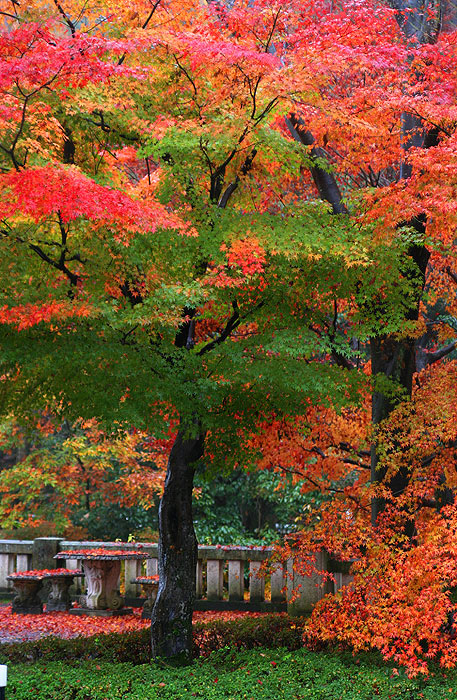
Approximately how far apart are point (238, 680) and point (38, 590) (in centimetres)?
676

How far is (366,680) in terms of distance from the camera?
8.49m

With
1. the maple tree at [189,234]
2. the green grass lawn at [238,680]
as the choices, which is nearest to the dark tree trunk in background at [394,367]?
the maple tree at [189,234]

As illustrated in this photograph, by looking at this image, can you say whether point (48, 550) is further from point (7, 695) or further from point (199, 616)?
point (7, 695)

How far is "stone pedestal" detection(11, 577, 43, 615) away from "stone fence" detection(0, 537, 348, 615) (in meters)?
1.01

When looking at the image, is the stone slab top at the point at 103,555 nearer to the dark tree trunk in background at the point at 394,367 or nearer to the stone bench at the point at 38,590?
the stone bench at the point at 38,590

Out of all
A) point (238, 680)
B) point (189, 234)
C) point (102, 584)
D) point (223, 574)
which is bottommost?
point (238, 680)

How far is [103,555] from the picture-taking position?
43.7 ft

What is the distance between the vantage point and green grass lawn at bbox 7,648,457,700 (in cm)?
807

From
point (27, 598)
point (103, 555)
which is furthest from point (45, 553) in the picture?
point (103, 555)

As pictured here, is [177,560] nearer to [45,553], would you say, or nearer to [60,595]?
[60,595]

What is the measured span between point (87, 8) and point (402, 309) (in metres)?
5.61

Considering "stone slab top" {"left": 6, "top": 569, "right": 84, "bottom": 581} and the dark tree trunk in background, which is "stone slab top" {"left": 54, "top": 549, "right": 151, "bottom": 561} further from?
the dark tree trunk in background

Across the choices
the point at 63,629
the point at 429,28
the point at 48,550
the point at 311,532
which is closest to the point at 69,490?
the point at 48,550

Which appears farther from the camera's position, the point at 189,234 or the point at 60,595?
the point at 60,595
